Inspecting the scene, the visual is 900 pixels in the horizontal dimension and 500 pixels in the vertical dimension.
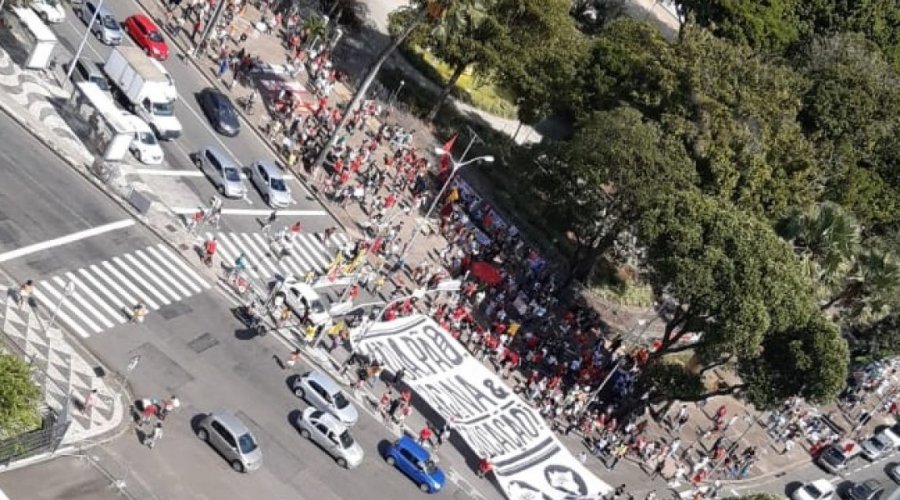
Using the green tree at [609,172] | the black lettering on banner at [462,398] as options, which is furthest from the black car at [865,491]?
the black lettering on banner at [462,398]

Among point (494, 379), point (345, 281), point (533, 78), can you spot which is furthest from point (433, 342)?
point (533, 78)

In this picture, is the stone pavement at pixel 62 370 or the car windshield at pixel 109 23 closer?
the stone pavement at pixel 62 370

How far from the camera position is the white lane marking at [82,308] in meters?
46.2

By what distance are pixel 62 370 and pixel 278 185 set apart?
25457mm

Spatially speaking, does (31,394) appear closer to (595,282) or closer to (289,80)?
(289,80)

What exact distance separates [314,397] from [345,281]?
14.2 metres

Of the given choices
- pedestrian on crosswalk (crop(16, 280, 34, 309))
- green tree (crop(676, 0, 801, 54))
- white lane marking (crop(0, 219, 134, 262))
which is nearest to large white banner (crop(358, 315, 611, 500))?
white lane marking (crop(0, 219, 134, 262))

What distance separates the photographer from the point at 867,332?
270 ft

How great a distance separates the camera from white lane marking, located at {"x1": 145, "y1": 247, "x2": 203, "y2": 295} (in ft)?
173

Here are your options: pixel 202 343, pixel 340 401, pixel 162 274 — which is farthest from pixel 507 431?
pixel 162 274

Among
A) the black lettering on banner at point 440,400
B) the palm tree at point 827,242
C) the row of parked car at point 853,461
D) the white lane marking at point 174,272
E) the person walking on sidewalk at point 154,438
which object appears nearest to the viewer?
the person walking on sidewalk at point 154,438

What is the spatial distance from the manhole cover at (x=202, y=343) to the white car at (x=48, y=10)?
2621cm

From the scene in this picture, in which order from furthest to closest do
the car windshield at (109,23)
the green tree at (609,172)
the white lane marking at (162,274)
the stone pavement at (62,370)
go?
the green tree at (609,172) → the car windshield at (109,23) → the white lane marking at (162,274) → the stone pavement at (62,370)

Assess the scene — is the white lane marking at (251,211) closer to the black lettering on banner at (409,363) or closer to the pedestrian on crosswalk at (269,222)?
the pedestrian on crosswalk at (269,222)
